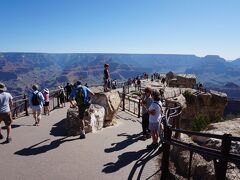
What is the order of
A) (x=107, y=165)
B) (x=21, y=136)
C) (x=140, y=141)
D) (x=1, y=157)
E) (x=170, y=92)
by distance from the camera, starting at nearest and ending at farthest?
1. (x=107, y=165)
2. (x=1, y=157)
3. (x=140, y=141)
4. (x=21, y=136)
5. (x=170, y=92)

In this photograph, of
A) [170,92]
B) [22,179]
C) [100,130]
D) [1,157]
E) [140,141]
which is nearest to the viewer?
[22,179]

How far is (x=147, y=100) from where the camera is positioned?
1133cm

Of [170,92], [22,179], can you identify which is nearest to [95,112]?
[22,179]

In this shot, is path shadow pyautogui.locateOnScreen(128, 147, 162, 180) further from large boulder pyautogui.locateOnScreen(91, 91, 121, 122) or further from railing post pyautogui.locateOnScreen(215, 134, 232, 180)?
large boulder pyautogui.locateOnScreen(91, 91, 121, 122)

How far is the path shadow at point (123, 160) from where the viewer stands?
828cm

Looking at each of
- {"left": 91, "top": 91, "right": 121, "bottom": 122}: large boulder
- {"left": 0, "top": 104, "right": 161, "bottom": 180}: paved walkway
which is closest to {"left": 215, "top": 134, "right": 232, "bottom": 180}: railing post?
{"left": 0, "top": 104, "right": 161, "bottom": 180}: paved walkway

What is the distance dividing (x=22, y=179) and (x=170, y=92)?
25.9 metres

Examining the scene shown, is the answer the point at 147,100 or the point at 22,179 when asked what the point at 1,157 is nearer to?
the point at 22,179

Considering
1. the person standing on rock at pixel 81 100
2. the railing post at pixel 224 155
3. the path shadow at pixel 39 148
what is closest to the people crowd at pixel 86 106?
the person standing on rock at pixel 81 100

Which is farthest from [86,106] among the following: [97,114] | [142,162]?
[142,162]

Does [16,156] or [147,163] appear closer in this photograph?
[147,163]

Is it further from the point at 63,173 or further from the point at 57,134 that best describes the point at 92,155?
the point at 57,134

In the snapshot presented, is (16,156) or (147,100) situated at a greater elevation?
(147,100)

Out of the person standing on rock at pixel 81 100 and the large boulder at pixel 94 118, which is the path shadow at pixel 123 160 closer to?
the person standing on rock at pixel 81 100
